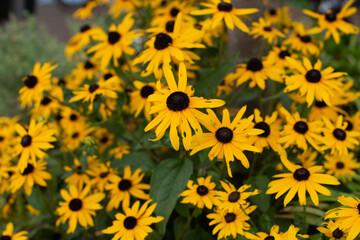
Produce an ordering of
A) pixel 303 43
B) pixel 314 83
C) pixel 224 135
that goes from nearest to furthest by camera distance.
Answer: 1. pixel 224 135
2. pixel 314 83
3. pixel 303 43

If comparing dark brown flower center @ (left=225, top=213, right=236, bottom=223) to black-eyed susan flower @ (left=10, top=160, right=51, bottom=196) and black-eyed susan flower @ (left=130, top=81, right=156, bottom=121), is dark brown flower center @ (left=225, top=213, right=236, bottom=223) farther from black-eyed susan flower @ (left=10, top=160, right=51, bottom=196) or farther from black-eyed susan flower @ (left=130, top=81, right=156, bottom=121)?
black-eyed susan flower @ (left=10, top=160, right=51, bottom=196)

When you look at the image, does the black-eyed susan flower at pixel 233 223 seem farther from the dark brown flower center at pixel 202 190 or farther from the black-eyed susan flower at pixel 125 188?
the black-eyed susan flower at pixel 125 188

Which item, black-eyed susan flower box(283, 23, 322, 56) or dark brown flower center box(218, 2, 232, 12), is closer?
dark brown flower center box(218, 2, 232, 12)

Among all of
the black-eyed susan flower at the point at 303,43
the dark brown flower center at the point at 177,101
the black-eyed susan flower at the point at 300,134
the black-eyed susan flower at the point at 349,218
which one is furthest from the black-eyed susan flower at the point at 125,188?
the black-eyed susan flower at the point at 303,43

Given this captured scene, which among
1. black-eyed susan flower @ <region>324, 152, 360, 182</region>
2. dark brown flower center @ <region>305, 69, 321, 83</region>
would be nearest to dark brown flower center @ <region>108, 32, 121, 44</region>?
dark brown flower center @ <region>305, 69, 321, 83</region>

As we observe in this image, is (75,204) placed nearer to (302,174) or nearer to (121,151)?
(121,151)

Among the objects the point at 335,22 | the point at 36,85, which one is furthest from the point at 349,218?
the point at 36,85
